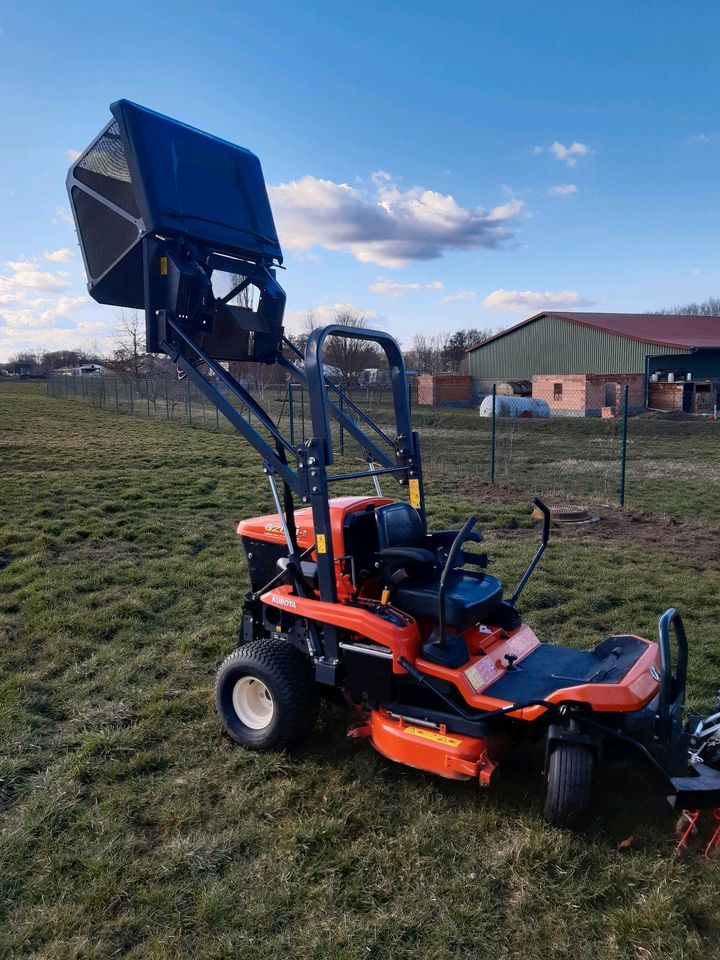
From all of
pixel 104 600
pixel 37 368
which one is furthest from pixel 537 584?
pixel 37 368

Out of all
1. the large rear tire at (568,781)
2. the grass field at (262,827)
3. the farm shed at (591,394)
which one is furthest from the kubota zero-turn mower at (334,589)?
the farm shed at (591,394)

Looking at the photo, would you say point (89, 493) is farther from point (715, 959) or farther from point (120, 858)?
point (715, 959)

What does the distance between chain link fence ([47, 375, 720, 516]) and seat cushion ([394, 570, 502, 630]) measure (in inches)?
53.2

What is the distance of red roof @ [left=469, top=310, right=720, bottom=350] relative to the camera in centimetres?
3247

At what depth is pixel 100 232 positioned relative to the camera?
14.4ft

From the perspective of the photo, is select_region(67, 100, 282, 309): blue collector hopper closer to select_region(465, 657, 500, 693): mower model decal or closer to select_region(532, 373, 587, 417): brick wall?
select_region(465, 657, 500, 693): mower model decal

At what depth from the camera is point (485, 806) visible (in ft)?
11.0

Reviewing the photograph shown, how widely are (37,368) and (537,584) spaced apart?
108 metres

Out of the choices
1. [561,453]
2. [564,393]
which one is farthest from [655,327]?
[561,453]

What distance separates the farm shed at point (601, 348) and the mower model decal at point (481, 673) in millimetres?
28548

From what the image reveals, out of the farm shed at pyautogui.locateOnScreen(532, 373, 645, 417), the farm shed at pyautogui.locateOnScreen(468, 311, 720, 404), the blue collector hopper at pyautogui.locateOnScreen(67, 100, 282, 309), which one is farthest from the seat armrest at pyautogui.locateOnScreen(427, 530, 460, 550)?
the farm shed at pyautogui.locateOnScreen(468, 311, 720, 404)

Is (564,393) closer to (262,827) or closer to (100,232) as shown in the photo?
(100,232)

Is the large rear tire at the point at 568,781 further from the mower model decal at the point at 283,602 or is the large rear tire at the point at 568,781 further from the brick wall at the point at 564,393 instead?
the brick wall at the point at 564,393

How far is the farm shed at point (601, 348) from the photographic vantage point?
105 feet
